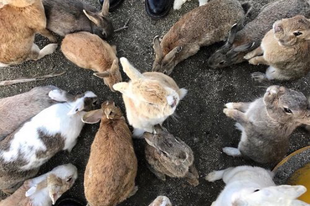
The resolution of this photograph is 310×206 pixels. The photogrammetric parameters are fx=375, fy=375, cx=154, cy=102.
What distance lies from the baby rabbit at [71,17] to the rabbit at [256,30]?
138 cm

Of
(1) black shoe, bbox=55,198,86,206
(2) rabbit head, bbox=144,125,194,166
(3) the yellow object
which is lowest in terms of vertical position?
(1) black shoe, bbox=55,198,86,206

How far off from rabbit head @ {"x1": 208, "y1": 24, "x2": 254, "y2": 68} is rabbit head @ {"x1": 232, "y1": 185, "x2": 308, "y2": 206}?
5.28 feet

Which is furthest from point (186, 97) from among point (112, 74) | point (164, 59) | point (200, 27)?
point (112, 74)

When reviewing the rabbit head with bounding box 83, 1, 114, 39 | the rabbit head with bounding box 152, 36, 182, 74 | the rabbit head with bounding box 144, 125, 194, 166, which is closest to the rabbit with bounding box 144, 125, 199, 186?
the rabbit head with bounding box 144, 125, 194, 166

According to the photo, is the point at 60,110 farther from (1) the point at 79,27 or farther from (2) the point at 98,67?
(1) the point at 79,27

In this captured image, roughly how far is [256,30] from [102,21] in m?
1.72

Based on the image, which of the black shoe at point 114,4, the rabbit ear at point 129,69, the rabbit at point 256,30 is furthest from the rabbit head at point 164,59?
the black shoe at point 114,4

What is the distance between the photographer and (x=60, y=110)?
13.4 ft

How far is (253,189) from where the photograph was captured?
10.5ft

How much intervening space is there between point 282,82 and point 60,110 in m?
2.58

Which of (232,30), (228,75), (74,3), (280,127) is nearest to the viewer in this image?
(280,127)

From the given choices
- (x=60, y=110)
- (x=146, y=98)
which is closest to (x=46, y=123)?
(x=60, y=110)

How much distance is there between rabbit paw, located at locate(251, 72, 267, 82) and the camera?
4412 mm

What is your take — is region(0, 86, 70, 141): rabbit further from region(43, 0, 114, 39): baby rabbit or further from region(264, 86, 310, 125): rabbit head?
region(264, 86, 310, 125): rabbit head
